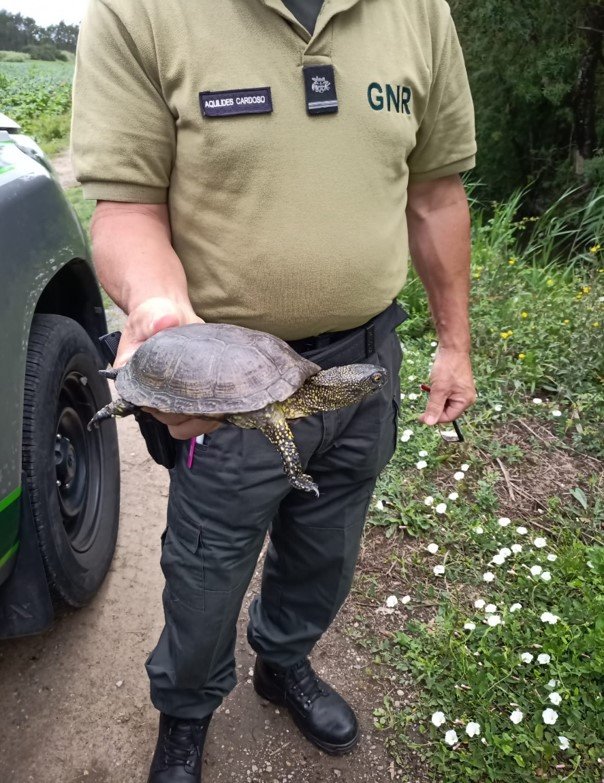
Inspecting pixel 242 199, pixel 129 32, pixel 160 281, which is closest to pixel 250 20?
pixel 129 32

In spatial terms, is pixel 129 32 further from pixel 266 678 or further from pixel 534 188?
pixel 534 188

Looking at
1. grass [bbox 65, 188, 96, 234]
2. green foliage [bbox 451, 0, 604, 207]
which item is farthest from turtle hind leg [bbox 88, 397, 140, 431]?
green foliage [bbox 451, 0, 604, 207]

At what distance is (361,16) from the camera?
1.58 m

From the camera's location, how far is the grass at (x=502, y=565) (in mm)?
2172

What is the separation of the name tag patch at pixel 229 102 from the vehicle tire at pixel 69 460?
1256 millimetres

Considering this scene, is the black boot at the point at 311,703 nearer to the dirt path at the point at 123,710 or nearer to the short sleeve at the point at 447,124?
the dirt path at the point at 123,710

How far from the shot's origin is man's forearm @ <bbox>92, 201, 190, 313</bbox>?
149 cm

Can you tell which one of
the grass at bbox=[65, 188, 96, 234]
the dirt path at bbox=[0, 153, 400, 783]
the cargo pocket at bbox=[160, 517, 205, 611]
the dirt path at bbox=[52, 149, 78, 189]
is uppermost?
the cargo pocket at bbox=[160, 517, 205, 611]

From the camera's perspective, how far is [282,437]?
155 centimetres

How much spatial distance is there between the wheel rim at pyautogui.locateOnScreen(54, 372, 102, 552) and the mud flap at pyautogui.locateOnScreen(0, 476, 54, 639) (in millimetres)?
418

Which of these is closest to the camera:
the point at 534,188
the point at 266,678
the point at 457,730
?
the point at 457,730

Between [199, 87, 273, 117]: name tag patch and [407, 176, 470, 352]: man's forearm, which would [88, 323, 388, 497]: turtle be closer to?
[199, 87, 273, 117]: name tag patch

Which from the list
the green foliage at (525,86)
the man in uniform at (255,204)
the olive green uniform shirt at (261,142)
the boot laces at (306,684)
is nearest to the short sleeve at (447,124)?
the man in uniform at (255,204)

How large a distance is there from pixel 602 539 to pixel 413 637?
41.4 inches
